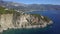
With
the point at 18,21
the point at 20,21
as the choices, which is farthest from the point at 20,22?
the point at 18,21

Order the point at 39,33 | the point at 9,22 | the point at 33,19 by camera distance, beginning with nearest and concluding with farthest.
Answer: the point at 39,33
the point at 9,22
the point at 33,19

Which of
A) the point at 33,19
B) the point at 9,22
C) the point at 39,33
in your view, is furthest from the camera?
the point at 33,19

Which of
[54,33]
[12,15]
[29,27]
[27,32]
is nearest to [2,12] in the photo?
[12,15]

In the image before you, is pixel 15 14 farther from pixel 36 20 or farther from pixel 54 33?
pixel 54 33

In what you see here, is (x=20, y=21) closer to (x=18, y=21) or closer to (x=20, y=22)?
(x=20, y=22)

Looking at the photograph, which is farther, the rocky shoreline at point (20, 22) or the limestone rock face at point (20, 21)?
the limestone rock face at point (20, 21)

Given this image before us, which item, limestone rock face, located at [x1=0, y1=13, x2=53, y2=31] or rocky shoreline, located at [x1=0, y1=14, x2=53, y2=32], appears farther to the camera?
limestone rock face, located at [x1=0, y1=13, x2=53, y2=31]

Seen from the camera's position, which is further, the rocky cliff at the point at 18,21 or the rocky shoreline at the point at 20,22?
the rocky cliff at the point at 18,21

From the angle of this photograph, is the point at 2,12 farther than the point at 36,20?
No

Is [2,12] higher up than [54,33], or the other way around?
[2,12]

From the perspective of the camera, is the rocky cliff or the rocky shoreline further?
the rocky cliff
